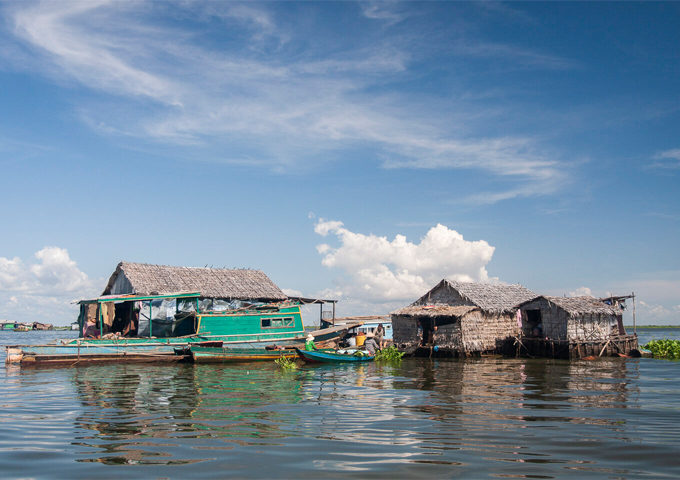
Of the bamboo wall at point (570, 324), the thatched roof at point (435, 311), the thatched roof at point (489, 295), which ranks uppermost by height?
the thatched roof at point (489, 295)

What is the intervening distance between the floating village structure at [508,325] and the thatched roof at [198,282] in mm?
9079

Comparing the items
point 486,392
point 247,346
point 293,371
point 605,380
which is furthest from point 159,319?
point 605,380

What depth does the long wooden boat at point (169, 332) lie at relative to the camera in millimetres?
23328

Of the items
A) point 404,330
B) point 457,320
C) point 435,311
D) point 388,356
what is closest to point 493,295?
point 457,320

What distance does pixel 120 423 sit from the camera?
10062mm

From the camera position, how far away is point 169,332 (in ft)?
92.3

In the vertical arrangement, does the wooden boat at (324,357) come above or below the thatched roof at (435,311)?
below

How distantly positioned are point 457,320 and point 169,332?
52.5 feet

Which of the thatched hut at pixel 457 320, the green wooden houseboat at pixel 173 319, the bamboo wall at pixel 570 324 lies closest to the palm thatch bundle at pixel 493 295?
the thatched hut at pixel 457 320

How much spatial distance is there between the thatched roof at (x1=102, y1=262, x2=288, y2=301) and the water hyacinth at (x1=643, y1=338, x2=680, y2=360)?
2272 centimetres

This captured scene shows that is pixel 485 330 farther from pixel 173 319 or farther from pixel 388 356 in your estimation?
pixel 173 319

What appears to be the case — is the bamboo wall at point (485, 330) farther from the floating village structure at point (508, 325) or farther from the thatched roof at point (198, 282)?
the thatched roof at point (198, 282)

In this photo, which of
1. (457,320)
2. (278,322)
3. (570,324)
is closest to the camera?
(570,324)

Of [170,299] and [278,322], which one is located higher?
[170,299]
